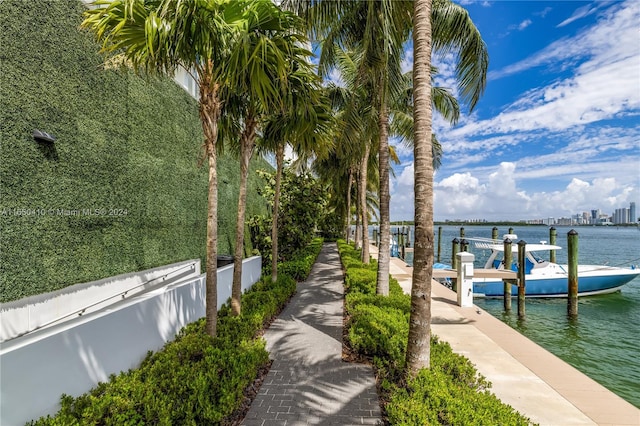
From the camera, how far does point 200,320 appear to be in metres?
6.62

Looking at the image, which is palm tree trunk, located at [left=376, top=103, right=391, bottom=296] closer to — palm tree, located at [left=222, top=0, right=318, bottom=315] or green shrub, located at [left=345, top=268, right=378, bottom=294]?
green shrub, located at [left=345, top=268, right=378, bottom=294]

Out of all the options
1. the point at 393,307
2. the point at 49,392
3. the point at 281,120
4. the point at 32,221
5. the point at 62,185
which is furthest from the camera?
the point at 281,120

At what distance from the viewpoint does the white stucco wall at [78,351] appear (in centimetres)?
296

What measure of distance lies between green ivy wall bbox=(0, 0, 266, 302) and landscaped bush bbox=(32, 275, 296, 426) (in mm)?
2579

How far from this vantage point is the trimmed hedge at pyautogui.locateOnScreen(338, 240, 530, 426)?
10.3ft

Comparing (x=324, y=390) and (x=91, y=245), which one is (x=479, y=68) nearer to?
(x=324, y=390)

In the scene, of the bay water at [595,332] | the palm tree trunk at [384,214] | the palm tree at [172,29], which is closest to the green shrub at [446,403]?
the palm tree trunk at [384,214]

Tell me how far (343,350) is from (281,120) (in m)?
5.71

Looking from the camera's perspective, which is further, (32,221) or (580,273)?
(580,273)

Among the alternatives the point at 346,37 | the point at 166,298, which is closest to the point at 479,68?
the point at 346,37

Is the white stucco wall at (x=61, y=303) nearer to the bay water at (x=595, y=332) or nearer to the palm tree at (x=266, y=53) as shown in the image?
the palm tree at (x=266, y=53)

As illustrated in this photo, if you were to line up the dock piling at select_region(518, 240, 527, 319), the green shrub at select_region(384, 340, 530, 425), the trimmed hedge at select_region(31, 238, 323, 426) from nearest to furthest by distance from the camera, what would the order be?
the green shrub at select_region(384, 340, 530, 425) < the trimmed hedge at select_region(31, 238, 323, 426) < the dock piling at select_region(518, 240, 527, 319)

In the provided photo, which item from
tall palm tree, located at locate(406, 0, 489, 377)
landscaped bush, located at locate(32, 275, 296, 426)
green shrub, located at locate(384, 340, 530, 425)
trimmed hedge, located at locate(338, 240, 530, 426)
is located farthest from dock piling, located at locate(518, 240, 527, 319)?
landscaped bush, located at locate(32, 275, 296, 426)

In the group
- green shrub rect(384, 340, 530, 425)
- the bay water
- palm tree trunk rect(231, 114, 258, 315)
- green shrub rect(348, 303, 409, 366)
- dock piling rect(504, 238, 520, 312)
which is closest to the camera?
green shrub rect(384, 340, 530, 425)
